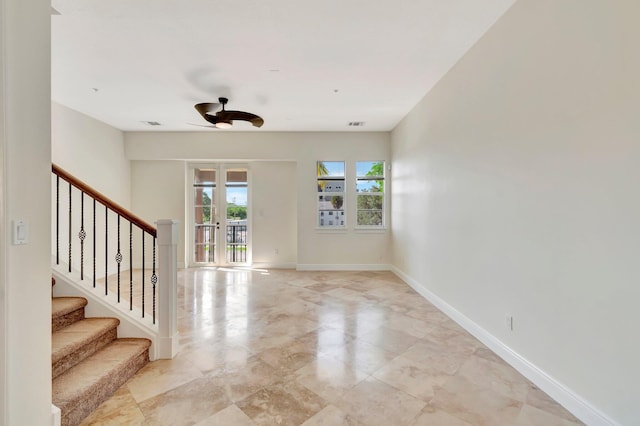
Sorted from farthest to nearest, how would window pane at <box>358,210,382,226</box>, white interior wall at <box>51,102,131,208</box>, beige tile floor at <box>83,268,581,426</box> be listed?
window pane at <box>358,210,382,226</box> < white interior wall at <box>51,102,131,208</box> < beige tile floor at <box>83,268,581,426</box>

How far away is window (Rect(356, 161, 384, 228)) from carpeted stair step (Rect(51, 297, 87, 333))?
15.8ft

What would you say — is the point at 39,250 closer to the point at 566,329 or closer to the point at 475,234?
the point at 566,329

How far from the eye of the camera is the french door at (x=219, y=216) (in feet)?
21.6

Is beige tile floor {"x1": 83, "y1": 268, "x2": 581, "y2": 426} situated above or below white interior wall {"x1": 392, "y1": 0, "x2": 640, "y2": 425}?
below

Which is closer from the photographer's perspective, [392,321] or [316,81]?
[392,321]

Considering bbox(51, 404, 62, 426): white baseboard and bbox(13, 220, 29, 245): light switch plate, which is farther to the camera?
bbox(51, 404, 62, 426): white baseboard

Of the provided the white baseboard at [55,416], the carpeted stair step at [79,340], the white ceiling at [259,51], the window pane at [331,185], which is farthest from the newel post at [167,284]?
the window pane at [331,185]

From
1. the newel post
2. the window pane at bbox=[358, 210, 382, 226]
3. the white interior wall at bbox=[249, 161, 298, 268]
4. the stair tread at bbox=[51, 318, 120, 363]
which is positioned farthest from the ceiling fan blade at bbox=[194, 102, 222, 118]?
the window pane at bbox=[358, 210, 382, 226]

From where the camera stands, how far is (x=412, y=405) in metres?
1.99

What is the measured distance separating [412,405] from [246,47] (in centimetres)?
344

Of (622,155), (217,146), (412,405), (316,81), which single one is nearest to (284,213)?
(217,146)

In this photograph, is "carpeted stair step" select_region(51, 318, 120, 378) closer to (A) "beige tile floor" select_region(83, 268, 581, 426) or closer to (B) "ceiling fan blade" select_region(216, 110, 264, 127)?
(A) "beige tile floor" select_region(83, 268, 581, 426)

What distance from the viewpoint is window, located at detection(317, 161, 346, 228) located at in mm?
6301

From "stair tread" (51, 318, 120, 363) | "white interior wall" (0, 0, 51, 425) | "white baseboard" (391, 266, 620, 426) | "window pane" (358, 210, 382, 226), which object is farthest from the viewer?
"window pane" (358, 210, 382, 226)
